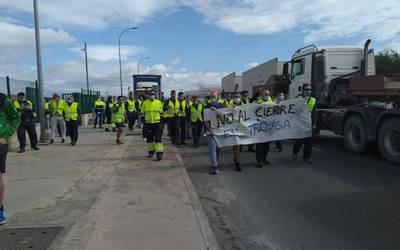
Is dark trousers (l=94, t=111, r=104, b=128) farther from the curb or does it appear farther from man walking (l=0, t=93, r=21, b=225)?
man walking (l=0, t=93, r=21, b=225)

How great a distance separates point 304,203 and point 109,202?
3.03m

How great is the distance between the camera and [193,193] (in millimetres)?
7992

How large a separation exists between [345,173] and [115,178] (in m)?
4.71

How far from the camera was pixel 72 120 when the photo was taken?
→ 1655cm

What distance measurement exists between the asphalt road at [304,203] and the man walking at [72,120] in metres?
5.73

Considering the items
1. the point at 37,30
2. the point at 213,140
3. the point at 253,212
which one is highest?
the point at 37,30

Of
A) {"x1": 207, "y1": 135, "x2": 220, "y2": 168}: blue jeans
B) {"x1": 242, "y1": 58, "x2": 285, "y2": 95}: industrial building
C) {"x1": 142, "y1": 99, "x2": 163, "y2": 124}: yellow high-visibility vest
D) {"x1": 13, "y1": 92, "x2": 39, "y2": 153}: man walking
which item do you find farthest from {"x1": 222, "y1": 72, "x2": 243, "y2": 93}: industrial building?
{"x1": 207, "y1": 135, "x2": 220, "y2": 168}: blue jeans

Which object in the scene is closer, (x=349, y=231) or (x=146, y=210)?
(x=349, y=231)

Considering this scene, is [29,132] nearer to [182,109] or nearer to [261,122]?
[182,109]

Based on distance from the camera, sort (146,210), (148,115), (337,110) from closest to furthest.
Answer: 1. (146,210)
2. (148,115)
3. (337,110)

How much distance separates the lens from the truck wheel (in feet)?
41.2

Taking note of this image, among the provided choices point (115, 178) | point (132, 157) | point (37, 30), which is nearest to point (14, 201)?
point (115, 178)

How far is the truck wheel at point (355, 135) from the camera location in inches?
495

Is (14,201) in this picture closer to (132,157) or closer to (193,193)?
(193,193)
